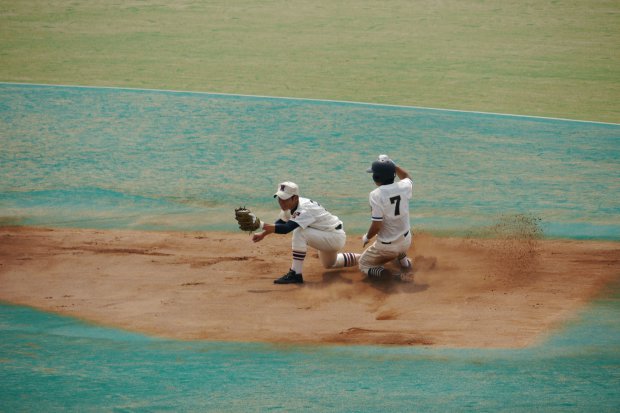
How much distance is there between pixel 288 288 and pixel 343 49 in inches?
528

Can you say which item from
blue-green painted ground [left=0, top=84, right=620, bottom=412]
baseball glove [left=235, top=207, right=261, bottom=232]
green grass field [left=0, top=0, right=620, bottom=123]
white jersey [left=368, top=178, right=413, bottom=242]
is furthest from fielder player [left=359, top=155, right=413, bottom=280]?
green grass field [left=0, top=0, right=620, bottom=123]

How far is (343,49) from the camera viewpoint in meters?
21.4

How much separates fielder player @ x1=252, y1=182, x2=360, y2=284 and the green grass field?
326 inches

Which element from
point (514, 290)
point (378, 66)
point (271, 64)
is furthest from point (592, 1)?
point (514, 290)

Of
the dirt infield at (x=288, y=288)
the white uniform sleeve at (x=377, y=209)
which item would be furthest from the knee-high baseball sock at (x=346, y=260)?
the white uniform sleeve at (x=377, y=209)

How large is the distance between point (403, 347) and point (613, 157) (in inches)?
315

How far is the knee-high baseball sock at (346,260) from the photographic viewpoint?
31.4ft

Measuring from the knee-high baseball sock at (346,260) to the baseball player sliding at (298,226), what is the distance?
14 cm

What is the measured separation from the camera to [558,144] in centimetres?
1453

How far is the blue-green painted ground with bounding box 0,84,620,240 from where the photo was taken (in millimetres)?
11766

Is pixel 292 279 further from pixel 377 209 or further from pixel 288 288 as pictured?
pixel 377 209

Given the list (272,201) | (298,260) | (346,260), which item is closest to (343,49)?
(272,201)

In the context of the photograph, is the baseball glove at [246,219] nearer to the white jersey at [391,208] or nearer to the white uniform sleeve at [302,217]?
the white uniform sleeve at [302,217]

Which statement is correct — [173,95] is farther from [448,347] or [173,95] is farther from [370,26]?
[448,347]
